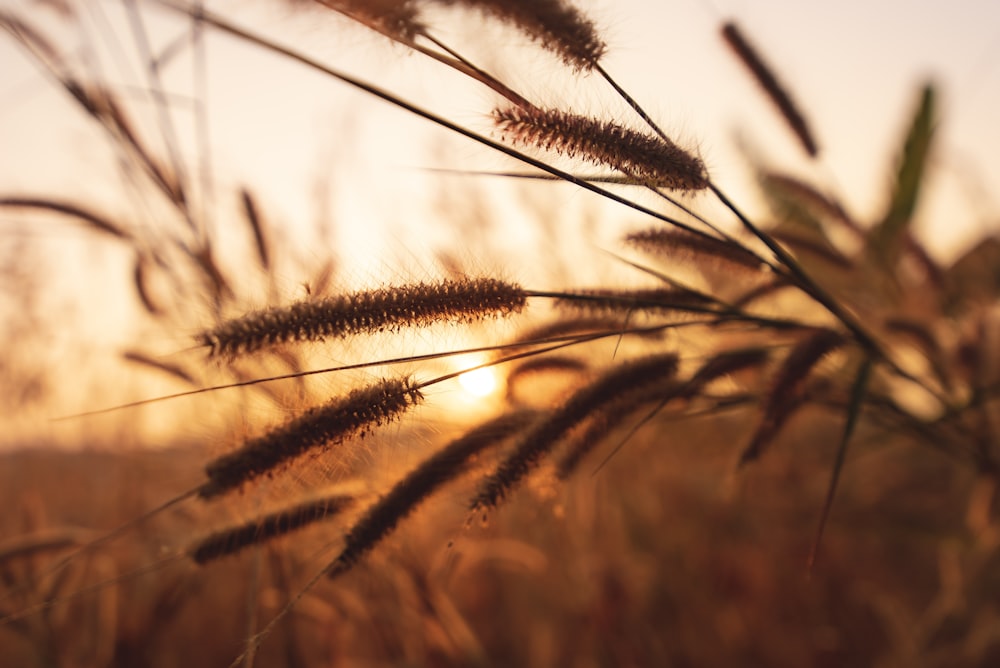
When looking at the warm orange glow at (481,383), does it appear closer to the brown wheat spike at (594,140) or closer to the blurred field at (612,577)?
the blurred field at (612,577)

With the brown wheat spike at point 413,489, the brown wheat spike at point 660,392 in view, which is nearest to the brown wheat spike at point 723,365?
the brown wheat spike at point 660,392

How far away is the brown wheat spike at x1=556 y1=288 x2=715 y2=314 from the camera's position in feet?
3.17

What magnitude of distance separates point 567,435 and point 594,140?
43cm

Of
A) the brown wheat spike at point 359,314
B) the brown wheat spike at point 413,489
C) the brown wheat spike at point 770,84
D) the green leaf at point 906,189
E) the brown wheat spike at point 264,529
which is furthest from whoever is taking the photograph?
the green leaf at point 906,189

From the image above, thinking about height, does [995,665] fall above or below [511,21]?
below

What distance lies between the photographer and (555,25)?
0.74 m

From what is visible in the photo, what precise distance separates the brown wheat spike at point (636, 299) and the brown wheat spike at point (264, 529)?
0.53m

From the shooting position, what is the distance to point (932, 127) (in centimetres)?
170

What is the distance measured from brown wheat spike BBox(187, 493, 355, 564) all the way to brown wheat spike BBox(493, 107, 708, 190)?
674mm

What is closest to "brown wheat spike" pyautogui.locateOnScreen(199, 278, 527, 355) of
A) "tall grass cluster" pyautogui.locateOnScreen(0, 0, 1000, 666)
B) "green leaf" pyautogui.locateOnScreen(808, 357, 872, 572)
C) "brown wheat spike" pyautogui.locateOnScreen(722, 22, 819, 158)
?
"tall grass cluster" pyautogui.locateOnScreen(0, 0, 1000, 666)

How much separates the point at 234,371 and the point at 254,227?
20.5 inches

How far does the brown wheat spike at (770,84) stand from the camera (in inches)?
57.1

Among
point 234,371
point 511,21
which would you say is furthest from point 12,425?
point 511,21

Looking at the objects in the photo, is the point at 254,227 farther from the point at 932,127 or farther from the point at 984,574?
the point at 984,574
